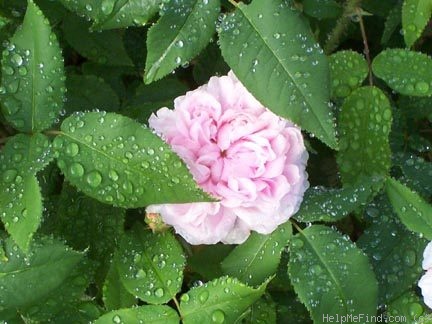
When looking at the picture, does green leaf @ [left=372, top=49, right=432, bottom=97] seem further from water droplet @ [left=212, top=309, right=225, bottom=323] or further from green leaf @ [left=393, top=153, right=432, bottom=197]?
water droplet @ [left=212, top=309, right=225, bottom=323]

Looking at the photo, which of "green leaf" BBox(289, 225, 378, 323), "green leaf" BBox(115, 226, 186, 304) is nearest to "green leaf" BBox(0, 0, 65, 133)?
"green leaf" BBox(115, 226, 186, 304)

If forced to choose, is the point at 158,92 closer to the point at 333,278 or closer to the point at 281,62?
the point at 281,62

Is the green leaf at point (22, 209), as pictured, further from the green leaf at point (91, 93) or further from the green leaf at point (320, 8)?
the green leaf at point (320, 8)

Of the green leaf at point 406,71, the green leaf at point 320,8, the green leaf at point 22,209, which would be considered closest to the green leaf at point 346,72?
the green leaf at point 406,71

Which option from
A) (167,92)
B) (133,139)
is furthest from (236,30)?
(167,92)

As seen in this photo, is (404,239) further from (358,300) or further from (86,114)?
(86,114)
